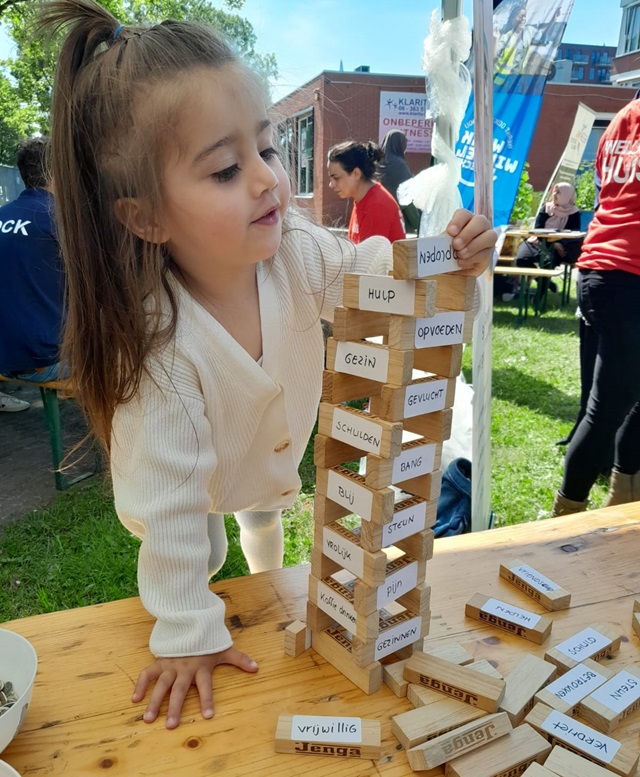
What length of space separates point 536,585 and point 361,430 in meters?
0.51

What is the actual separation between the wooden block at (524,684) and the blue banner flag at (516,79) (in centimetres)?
172

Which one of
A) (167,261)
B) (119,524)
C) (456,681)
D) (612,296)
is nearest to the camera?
(456,681)

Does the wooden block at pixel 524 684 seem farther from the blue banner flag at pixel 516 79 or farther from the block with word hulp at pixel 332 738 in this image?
the blue banner flag at pixel 516 79

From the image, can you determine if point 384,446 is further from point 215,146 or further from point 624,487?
point 624,487

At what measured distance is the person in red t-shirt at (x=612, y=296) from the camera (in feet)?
6.45

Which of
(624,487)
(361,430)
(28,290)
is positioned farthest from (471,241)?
(28,290)

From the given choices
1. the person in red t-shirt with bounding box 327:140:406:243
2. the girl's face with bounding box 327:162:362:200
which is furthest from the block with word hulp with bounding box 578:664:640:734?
the girl's face with bounding box 327:162:362:200

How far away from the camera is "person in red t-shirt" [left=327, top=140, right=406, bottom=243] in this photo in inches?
143

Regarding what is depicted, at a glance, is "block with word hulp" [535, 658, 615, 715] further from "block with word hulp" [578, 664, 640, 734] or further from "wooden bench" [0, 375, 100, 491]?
"wooden bench" [0, 375, 100, 491]

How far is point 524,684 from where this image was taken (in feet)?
2.75

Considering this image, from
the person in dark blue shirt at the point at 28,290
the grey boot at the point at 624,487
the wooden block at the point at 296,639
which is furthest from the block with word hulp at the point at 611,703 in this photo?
the person in dark blue shirt at the point at 28,290

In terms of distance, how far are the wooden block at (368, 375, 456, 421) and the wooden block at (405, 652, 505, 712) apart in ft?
1.14

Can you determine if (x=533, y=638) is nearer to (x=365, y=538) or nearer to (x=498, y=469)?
(x=365, y=538)

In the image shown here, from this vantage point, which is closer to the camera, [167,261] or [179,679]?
[179,679]
